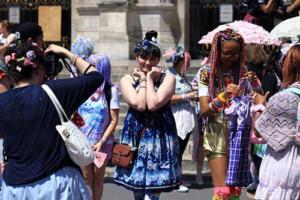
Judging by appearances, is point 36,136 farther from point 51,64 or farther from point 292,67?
point 292,67

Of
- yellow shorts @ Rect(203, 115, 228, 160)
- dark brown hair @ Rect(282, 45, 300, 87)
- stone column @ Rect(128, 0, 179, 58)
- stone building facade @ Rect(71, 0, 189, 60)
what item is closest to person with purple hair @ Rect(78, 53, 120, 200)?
yellow shorts @ Rect(203, 115, 228, 160)

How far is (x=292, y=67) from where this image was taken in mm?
6160

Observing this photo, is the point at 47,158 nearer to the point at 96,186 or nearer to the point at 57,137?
the point at 57,137

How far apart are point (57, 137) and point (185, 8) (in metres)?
12.5

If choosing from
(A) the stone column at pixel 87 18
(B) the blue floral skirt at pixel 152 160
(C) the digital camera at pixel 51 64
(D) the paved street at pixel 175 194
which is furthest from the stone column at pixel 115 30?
(C) the digital camera at pixel 51 64

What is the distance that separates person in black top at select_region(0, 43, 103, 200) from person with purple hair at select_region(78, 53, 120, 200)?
319 cm

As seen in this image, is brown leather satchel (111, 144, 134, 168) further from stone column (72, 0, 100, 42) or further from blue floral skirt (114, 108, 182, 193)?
stone column (72, 0, 100, 42)

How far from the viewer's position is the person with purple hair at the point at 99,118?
8.23 meters

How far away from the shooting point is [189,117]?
37.3ft

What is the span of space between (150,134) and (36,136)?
261 centimetres

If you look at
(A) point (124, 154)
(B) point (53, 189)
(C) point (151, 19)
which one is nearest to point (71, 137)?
(B) point (53, 189)

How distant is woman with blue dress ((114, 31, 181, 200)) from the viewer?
7371 mm

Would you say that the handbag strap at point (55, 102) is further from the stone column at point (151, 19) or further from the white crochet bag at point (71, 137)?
the stone column at point (151, 19)

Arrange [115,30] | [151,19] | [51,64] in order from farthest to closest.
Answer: [151,19] < [115,30] < [51,64]
